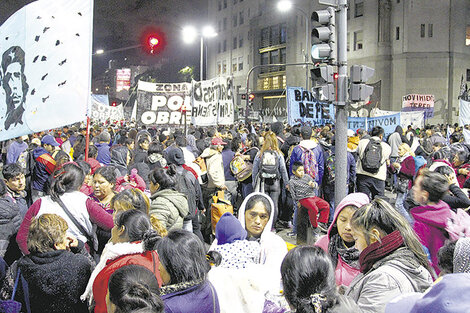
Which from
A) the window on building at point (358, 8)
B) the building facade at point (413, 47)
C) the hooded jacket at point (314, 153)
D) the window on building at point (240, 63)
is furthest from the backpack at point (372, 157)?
the window on building at point (240, 63)

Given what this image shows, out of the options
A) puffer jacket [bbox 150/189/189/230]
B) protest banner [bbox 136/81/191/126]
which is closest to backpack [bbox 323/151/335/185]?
puffer jacket [bbox 150/189/189/230]

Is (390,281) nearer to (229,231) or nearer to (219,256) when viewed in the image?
(219,256)

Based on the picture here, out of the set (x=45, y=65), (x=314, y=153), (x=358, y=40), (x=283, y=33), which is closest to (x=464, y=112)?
(x=314, y=153)

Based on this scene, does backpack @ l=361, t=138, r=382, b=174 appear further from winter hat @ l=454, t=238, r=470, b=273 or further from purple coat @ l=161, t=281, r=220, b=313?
purple coat @ l=161, t=281, r=220, b=313

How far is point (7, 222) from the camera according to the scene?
486 cm

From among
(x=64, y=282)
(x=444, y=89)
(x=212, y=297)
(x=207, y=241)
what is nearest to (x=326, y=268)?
(x=212, y=297)

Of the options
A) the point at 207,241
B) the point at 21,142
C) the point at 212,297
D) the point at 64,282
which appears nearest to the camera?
the point at 212,297

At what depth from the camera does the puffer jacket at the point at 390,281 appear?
8.87 feet

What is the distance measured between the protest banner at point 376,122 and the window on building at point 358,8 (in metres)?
33.7

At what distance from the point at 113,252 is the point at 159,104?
1227cm

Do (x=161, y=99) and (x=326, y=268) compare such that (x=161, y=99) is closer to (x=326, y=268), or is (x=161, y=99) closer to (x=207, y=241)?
(x=207, y=241)

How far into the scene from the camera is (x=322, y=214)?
776 cm

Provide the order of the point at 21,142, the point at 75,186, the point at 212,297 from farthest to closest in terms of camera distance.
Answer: the point at 21,142 < the point at 75,186 < the point at 212,297

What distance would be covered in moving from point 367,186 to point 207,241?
345cm
